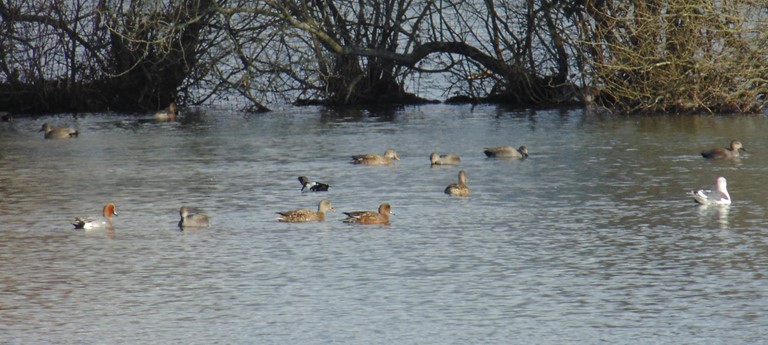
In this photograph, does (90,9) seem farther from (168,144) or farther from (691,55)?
(691,55)

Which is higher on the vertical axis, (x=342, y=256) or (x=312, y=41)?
(x=312, y=41)

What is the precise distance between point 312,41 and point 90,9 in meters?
4.40

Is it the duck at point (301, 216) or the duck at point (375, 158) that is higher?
the duck at point (375, 158)

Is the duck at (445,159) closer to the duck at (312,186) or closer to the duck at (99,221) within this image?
the duck at (312,186)

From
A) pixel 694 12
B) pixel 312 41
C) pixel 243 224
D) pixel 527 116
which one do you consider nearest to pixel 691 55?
pixel 694 12

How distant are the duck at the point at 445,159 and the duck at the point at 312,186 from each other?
2.23 metres

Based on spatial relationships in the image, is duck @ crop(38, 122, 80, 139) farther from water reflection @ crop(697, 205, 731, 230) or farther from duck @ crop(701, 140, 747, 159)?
water reflection @ crop(697, 205, 731, 230)

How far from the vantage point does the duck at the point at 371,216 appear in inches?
493

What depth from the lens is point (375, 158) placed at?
16.7 meters

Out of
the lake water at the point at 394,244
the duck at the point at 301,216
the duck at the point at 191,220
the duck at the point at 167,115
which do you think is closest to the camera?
the lake water at the point at 394,244

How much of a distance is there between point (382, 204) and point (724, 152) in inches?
215

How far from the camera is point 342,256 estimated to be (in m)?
11.1

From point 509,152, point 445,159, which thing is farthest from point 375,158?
point 509,152

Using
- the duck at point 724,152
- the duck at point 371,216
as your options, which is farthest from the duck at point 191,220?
the duck at point 724,152
